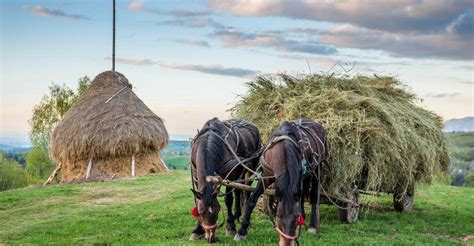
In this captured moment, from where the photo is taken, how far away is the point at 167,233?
9.27 metres

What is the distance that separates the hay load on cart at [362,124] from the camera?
373 inches

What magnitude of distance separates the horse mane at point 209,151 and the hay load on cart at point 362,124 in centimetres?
193

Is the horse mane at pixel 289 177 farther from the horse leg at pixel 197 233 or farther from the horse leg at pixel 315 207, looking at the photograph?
the horse leg at pixel 197 233

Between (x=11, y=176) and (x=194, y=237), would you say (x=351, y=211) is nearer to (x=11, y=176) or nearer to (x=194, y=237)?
(x=194, y=237)

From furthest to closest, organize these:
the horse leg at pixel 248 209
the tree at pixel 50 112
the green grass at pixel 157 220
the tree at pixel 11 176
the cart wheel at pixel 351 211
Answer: the tree at pixel 11 176
the tree at pixel 50 112
the cart wheel at pixel 351 211
the green grass at pixel 157 220
the horse leg at pixel 248 209

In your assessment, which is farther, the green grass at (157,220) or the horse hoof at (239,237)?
the green grass at (157,220)

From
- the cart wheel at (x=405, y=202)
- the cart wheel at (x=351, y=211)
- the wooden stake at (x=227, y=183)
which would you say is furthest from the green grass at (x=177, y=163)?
the wooden stake at (x=227, y=183)

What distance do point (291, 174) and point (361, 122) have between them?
288 centimetres

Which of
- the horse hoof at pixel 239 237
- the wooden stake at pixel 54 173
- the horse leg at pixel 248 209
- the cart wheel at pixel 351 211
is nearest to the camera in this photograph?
the horse leg at pixel 248 209

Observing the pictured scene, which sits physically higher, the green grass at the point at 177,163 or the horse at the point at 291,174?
the horse at the point at 291,174

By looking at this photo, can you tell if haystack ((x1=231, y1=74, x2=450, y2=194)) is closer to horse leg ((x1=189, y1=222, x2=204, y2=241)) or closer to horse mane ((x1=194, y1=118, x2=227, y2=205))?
horse mane ((x1=194, y1=118, x2=227, y2=205))

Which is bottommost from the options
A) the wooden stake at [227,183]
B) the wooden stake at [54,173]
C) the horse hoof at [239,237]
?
the wooden stake at [54,173]

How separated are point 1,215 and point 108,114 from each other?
1080 cm

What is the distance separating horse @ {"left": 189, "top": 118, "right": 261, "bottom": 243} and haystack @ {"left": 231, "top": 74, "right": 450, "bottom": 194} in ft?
3.12
